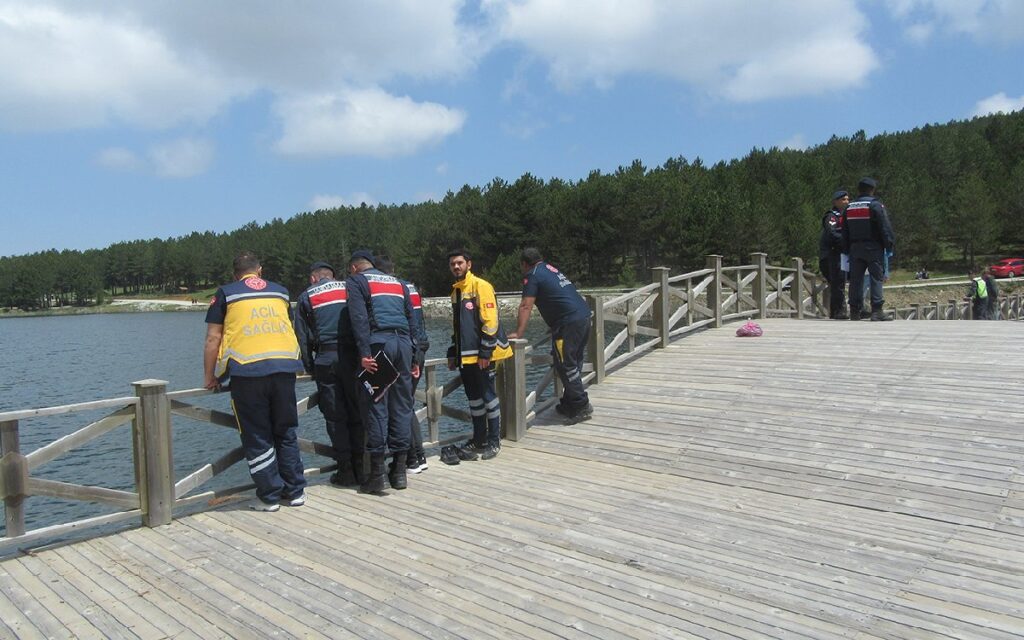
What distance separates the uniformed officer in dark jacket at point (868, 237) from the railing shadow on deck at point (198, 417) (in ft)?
5.55

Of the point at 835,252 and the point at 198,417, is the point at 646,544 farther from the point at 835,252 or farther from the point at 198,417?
the point at 835,252

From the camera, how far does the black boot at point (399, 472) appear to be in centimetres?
564

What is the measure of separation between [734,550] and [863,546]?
30.5 inches

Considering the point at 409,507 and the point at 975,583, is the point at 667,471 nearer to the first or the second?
the point at 409,507

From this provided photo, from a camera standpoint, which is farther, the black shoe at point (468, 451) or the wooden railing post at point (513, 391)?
the wooden railing post at point (513, 391)

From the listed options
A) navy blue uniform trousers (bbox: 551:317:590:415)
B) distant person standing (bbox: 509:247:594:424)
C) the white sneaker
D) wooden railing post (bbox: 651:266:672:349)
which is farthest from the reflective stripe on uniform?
wooden railing post (bbox: 651:266:672:349)

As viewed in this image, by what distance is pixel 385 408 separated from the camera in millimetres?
5660

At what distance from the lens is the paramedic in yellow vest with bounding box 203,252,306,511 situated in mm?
5008

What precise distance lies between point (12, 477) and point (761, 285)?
11.4 meters

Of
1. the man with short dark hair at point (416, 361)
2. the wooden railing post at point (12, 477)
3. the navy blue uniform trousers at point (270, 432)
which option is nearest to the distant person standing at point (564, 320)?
the man with short dark hair at point (416, 361)

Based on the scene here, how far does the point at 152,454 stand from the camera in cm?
493

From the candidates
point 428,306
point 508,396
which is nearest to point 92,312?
point 428,306

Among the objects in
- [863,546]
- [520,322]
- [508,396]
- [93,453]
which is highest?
[520,322]

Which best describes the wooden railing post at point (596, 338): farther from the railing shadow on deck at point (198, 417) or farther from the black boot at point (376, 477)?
the black boot at point (376, 477)
